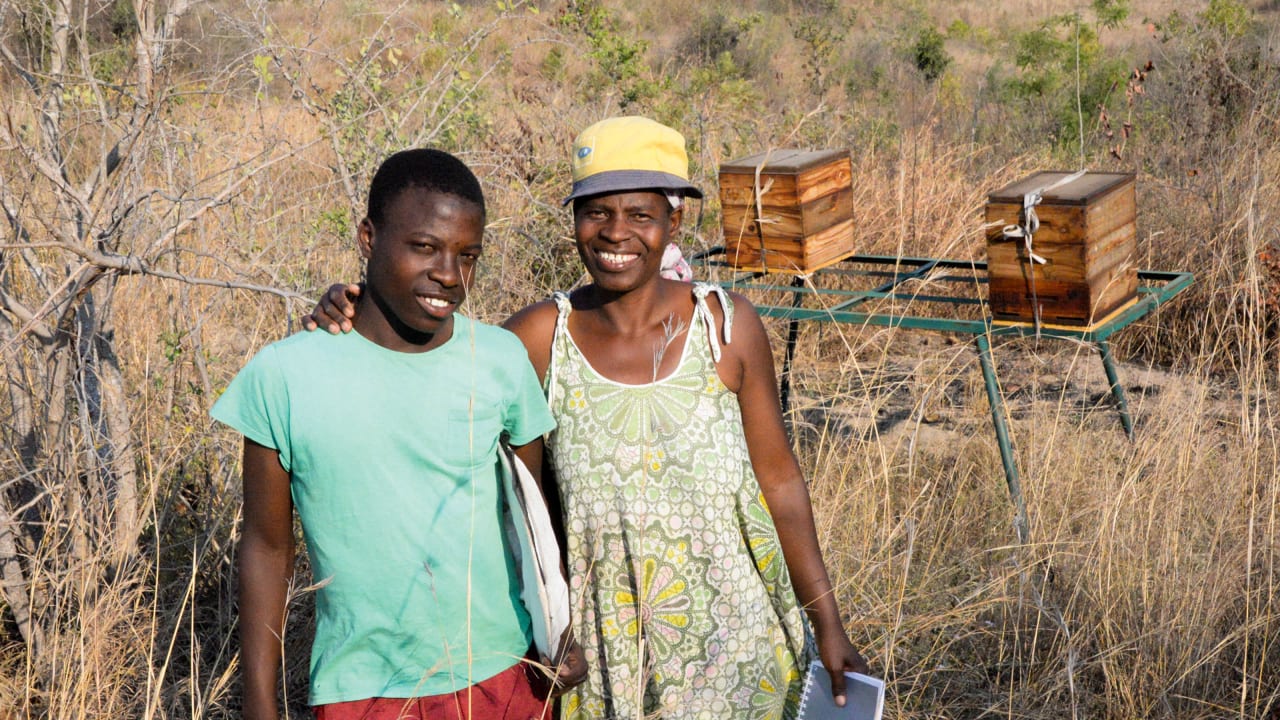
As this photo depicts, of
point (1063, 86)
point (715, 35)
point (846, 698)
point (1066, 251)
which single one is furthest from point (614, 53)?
point (715, 35)

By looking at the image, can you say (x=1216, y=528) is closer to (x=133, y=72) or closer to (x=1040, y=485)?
(x=1040, y=485)

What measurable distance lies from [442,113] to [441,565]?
11.7ft

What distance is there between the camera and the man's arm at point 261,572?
170 centimetres

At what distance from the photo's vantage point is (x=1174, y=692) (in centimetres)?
285

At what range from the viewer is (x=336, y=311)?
5.81 ft

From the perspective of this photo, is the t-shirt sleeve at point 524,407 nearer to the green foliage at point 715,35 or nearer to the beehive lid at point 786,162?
the beehive lid at point 786,162

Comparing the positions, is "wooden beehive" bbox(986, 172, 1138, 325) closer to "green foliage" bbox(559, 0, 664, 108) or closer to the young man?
the young man

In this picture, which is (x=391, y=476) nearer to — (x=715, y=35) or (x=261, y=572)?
(x=261, y=572)

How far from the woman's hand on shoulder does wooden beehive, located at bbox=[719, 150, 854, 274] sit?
109 inches

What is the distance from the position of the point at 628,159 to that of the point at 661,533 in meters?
0.67

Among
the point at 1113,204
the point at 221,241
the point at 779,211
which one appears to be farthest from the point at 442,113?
the point at 1113,204

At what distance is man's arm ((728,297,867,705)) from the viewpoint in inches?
82.4

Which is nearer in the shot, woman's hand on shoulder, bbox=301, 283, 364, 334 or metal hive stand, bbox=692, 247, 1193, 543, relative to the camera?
woman's hand on shoulder, bbox=301, 283, 364, 334

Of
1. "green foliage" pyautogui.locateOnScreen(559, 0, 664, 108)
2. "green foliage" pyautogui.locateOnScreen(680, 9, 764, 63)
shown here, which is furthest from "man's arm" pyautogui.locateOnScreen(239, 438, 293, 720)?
"green foliage" pyautogui.locateOnScreen(680, 9, 764, 63)
